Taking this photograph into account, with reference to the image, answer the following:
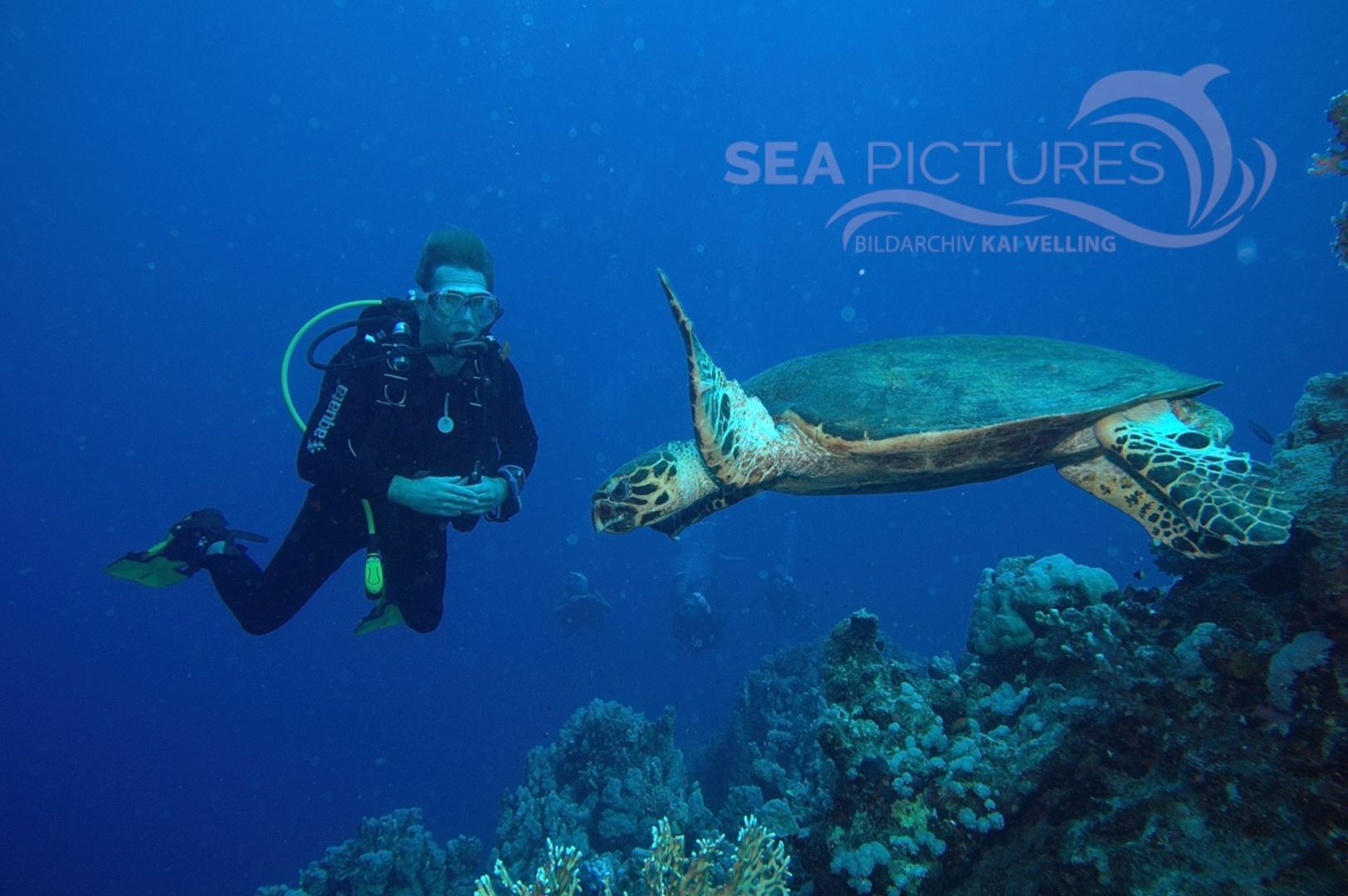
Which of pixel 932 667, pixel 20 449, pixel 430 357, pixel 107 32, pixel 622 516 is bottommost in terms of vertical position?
pixel 932 667

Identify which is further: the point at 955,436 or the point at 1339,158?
the point at 1339,158

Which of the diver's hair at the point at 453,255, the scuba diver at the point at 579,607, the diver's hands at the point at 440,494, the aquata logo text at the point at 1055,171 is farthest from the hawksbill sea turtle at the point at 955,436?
the aquata logo text at the point at 1055,171

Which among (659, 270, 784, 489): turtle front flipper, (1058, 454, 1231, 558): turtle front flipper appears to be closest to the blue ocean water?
(1058, 454, 1231, 558): turtle front flipper

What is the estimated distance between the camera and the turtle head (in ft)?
13.0

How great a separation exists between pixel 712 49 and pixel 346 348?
3020 inches

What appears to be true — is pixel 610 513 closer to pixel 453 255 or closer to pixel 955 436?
pixel 955 436

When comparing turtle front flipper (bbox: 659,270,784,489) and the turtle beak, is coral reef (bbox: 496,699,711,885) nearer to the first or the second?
the turtle beak

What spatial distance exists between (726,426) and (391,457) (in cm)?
349

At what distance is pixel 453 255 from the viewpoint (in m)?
5.64

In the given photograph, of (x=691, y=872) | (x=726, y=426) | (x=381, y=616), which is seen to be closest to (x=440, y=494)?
(x=381, y=616)

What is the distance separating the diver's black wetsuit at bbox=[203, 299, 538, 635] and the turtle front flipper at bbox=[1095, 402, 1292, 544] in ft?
15.4

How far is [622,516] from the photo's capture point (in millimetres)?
3980

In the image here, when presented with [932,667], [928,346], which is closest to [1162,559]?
[932,667]

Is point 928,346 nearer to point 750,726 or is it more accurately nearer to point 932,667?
point 932,667
